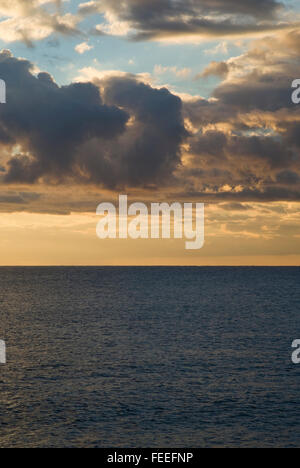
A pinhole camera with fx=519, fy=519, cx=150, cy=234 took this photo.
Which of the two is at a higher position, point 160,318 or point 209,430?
point 160,318

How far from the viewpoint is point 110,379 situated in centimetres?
5675

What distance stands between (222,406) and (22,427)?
17.7 metres

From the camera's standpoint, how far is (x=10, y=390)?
51.9 meters

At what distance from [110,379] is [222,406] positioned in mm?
14479

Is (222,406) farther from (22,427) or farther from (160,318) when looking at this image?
(160,318)

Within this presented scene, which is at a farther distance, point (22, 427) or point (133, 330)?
point (133, 330)
